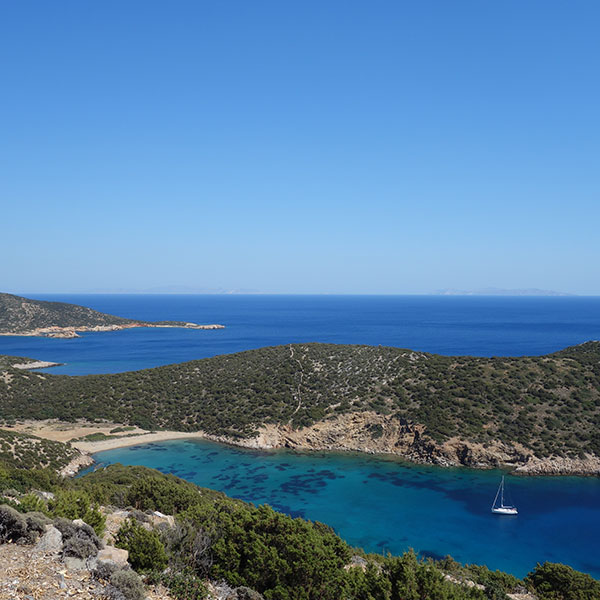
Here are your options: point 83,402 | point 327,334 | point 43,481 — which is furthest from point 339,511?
point 327,334

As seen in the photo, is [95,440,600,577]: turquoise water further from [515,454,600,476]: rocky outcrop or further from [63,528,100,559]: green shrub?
[63,528,100,559]: green shrub

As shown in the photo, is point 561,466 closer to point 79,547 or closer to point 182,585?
point 182,585

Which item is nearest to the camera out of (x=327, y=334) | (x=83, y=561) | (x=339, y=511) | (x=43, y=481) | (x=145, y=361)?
(x=83, y=561)

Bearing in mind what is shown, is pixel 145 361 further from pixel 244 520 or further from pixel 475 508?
pixel 244 520

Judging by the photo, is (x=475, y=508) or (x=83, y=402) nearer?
(x=475, y=508)

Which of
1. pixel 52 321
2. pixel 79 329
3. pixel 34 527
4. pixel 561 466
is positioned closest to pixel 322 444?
pixel 561 466

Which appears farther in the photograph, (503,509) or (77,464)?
(77,464)

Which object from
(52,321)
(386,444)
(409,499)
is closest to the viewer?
(409,499)
